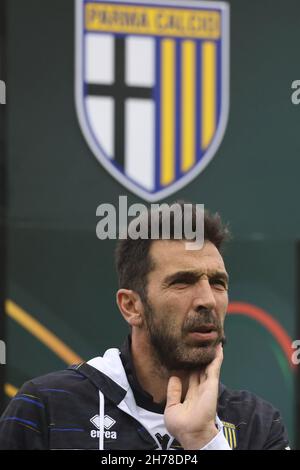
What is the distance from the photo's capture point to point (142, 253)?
213 centimetres

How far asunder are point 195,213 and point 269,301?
9.62 ft

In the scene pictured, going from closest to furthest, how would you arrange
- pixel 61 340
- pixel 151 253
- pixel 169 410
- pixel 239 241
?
1. pixel 169 410
2. pixel 151 253
3. pixel 61 340
4. pixel 239 241

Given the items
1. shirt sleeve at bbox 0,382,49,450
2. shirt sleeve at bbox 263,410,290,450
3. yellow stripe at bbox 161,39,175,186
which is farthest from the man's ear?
yellow stripe at bbox 161,39,175,186

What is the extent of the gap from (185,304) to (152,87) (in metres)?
2.99

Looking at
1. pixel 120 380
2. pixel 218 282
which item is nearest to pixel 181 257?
pixel 218 282

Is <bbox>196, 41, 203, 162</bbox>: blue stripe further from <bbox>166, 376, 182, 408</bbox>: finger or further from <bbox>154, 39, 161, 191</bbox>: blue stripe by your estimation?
<bbox>166, 376, 182, 408</bbox>: finger

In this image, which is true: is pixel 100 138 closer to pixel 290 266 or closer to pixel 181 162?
pixel 181 162

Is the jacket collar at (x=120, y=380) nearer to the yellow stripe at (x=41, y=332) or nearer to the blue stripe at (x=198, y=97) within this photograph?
the yellow stripe at (x=41, y=332)

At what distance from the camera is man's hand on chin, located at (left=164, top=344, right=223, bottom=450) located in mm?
1879

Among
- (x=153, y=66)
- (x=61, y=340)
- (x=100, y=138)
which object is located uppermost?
(x=153, y=66)

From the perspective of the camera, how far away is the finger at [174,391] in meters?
1.94

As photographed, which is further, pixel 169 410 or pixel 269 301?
pixel 269 301

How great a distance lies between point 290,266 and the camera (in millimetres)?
5078

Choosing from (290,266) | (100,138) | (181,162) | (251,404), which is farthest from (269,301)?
(251,404)
